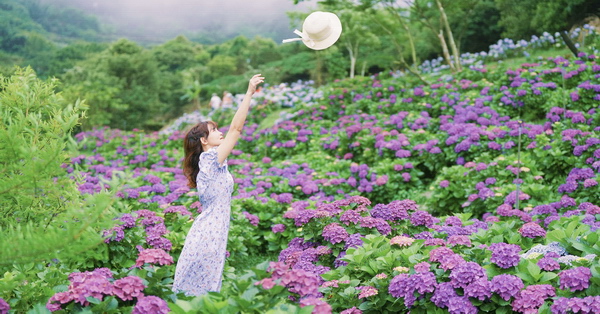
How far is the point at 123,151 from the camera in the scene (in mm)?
9891

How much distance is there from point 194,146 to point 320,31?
1.04 metres

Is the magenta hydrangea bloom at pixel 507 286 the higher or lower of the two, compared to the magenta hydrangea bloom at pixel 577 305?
lower

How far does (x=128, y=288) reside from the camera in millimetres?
2107

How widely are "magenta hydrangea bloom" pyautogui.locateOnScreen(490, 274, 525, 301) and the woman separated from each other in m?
1.43

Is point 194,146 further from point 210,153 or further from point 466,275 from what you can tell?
point 466,275

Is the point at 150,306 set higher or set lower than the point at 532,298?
higher

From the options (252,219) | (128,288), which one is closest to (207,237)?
(128,288)

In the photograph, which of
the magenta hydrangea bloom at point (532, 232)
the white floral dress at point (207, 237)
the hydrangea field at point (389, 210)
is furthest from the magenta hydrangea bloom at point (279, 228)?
the magenta hydrangea bloom at point (532, 232)

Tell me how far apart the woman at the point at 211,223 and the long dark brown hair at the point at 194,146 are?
9 cm

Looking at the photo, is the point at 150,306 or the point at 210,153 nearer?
the point at 150,306

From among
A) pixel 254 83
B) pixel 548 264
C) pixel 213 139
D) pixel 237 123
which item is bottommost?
pixel 548 264

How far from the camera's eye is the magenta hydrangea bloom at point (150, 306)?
1999mm

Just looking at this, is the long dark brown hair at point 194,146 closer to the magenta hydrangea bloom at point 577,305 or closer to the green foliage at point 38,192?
the green foliage at point 38,192

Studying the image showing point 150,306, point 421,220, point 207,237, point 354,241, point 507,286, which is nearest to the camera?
point 150,306
